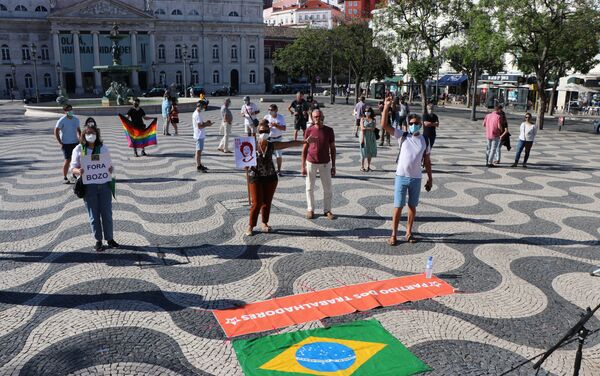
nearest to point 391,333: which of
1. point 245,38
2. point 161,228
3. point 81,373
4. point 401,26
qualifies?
point 81,373

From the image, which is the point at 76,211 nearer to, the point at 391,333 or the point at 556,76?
the point at 391,333

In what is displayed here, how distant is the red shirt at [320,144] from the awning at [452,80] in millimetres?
49359

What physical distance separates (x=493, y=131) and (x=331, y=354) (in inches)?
427

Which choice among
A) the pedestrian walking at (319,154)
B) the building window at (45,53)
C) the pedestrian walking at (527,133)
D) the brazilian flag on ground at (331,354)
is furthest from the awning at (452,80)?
the brazilian flag on ground at (331,354)

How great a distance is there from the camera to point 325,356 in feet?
15.7

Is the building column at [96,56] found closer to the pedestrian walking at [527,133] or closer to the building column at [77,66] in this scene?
the building column at [77,66]

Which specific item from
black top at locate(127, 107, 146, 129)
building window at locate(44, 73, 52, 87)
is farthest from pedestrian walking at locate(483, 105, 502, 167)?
building window at locate(44, 73, 52, 87)

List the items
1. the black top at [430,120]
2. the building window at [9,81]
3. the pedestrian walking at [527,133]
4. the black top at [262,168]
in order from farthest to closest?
the building window at [9,81] < the pedestrian walking at [527,133] < the black top at [430,120] < the black top at [262,168]

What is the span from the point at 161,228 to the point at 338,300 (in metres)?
3.77

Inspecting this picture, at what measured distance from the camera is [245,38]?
74.8 m

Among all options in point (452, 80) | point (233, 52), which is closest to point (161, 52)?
point (233, 52)

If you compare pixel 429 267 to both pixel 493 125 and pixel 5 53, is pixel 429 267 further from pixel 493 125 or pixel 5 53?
pixel 5 53

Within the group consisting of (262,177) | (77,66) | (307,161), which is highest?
(77,66)

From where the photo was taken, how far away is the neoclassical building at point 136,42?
64.2 metres
